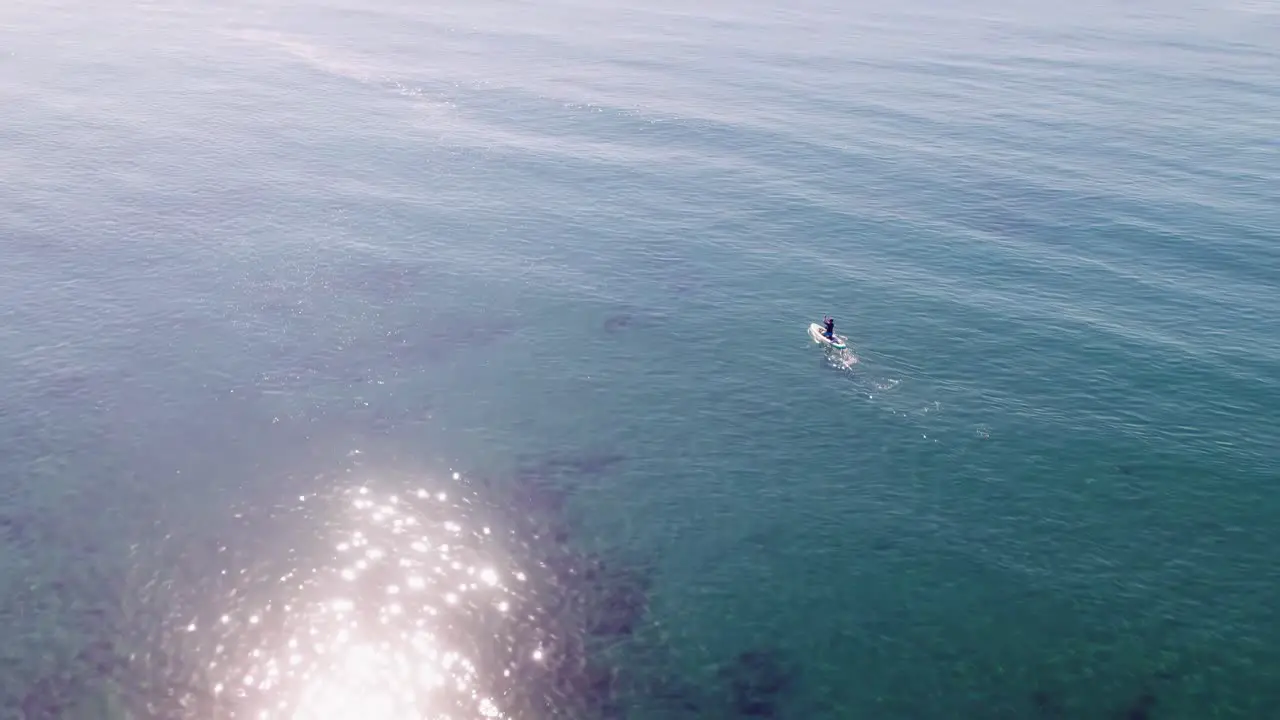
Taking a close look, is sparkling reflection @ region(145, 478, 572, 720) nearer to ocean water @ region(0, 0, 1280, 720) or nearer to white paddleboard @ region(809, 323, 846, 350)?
ocean water @ region(0, 0, 1280, 720)

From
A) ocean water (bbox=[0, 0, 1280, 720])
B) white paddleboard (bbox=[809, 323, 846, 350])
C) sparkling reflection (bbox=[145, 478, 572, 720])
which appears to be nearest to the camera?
sparkling reflection (bbox=[145, 478, 572, 720])

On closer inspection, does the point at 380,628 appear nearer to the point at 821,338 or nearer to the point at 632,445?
the point at 632,445

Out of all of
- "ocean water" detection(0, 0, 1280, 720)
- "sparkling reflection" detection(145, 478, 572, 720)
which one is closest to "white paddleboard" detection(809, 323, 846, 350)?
"ocean water" detection(0, 0, 1280, 720)

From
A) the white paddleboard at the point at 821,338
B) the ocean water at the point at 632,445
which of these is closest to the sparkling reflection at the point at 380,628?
the ocean water at the point at 632,445

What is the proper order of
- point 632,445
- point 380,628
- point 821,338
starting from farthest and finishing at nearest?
point 821,338, point 632,445, point 380,628

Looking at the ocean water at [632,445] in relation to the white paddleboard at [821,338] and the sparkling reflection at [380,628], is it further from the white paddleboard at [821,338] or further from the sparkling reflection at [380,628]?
the white paddleboard at [821,338]

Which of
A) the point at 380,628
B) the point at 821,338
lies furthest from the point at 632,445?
the point at 380,628
